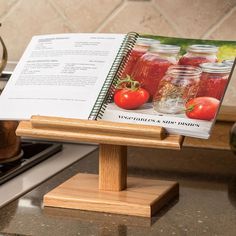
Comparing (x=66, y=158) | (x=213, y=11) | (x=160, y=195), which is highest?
(x=213, y=11)

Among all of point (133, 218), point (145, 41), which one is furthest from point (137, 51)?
point (133, 218)

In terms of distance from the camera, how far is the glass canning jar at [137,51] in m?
1.00

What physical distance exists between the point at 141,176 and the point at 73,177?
13 cm

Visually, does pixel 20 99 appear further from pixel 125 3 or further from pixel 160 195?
pixel 125 3

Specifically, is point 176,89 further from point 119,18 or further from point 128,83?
point 119,18

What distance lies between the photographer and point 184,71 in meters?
0.97

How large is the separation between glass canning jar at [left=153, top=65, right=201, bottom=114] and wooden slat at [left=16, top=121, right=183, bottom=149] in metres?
0.05

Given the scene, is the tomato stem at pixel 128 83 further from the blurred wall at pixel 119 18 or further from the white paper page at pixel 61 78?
the blurred wall at pixel 119 18

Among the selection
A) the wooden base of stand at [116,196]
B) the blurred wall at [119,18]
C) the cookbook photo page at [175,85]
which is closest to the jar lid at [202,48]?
the cookbook photo page at [175,85]

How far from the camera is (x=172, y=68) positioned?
3.20 ft

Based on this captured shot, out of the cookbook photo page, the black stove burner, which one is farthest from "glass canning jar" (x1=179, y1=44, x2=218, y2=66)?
the black stove burner

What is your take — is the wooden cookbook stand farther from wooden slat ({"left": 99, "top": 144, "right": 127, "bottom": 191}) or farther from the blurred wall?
the blurred wall

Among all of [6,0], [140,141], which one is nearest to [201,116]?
[140,141]

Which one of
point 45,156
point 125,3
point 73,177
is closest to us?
point 73,177
